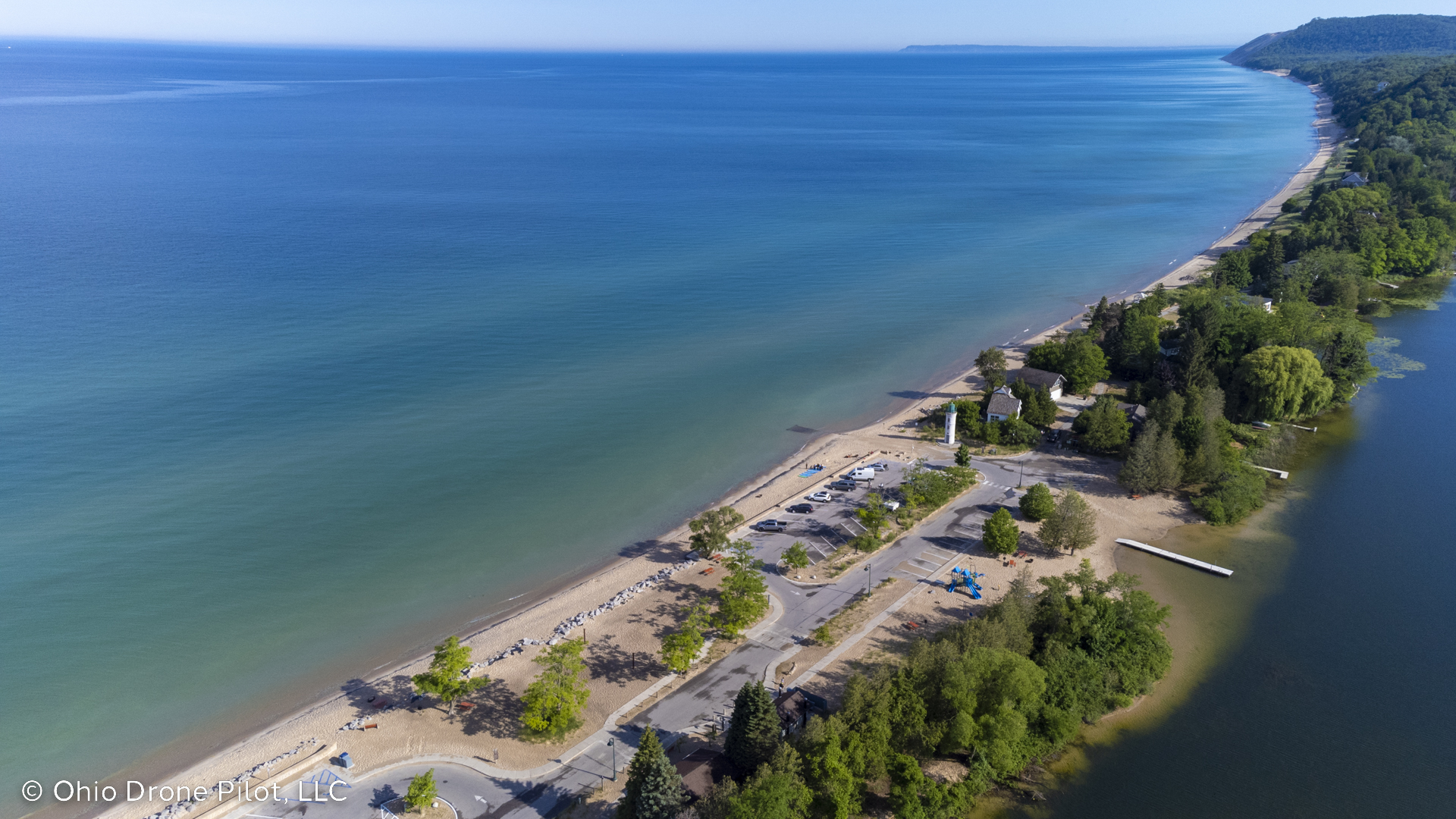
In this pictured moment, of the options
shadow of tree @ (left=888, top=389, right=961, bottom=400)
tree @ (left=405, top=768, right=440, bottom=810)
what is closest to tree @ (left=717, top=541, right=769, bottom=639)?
tree @ (left=405, top=768, right=440, bottom=810)

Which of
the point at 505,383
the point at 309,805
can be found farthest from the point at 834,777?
the point at 505,383

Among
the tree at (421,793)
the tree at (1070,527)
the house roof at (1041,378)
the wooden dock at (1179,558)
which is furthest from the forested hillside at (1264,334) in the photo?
the tree at (421,793)

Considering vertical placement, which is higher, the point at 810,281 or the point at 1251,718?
the point at 810,281

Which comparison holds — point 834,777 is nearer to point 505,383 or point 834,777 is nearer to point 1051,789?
point 1051,789

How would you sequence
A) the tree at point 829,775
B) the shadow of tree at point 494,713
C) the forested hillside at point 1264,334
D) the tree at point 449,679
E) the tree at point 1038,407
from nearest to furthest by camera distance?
the tree at point 829,775 → the shadow of tree at point 494,713 → the tree at point 449,679 → the forested hillside at point 1264,334 → the tree at point 1038,407

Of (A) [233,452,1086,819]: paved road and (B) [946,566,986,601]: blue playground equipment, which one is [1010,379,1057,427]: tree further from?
A: (B) [946,566,986,601]: blue playground equipment

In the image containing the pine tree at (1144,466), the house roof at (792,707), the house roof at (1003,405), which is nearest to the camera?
the house roof at (792,707)

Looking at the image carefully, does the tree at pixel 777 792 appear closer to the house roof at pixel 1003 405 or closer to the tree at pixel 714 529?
the tree at pixel 714 529
